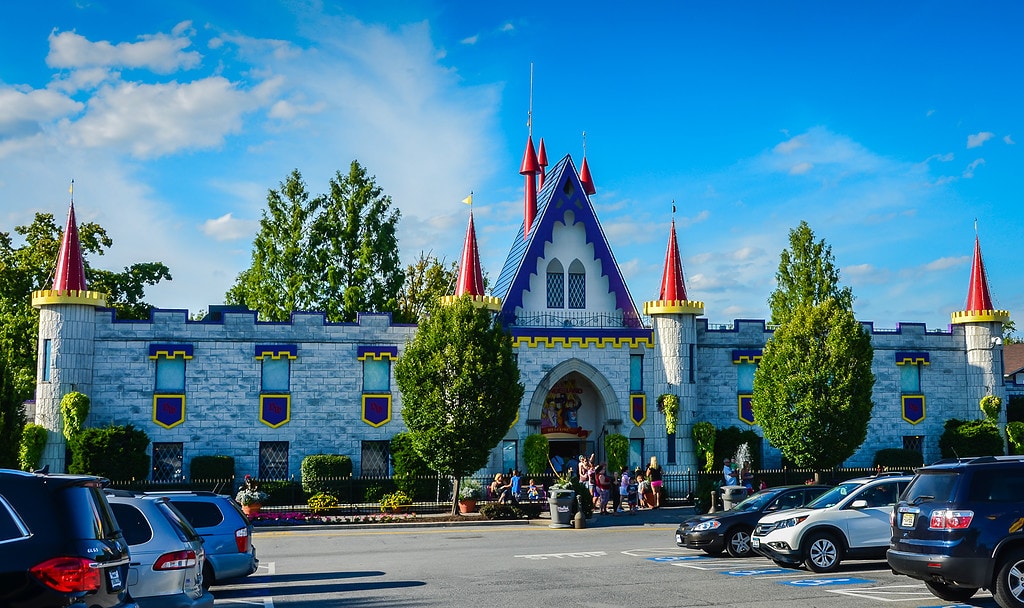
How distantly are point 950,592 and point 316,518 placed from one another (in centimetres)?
1909

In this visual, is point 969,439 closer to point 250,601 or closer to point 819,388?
point 819,388

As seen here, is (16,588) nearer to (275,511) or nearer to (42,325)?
(275,511)

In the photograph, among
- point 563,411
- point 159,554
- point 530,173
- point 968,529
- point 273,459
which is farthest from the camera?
point 530,173

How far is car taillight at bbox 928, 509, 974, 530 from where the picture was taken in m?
11.5

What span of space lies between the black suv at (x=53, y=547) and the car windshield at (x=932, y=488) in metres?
9.09

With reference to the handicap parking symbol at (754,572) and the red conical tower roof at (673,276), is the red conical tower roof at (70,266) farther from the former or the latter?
the handicap parking symbol at (754,572)

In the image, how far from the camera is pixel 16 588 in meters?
6.42

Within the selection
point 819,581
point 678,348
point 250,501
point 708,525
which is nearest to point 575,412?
point 678,348

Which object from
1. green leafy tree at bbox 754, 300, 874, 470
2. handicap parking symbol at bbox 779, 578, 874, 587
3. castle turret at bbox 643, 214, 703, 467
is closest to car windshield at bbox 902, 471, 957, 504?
handicap parking symbol at bbox 779, 578, 874, 587

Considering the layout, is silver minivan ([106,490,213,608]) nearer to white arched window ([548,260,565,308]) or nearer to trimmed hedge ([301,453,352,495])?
trimmed hedge ([301,453,352,495])

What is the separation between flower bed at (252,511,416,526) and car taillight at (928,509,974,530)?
19.0m

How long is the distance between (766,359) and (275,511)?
16270 millimetres

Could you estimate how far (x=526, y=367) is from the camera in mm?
37062

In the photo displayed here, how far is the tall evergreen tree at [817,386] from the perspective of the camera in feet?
106
